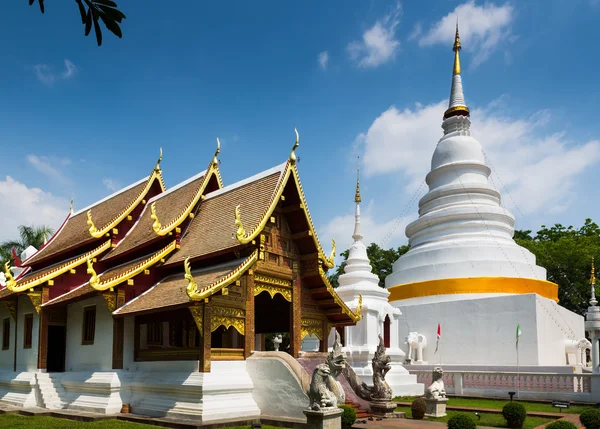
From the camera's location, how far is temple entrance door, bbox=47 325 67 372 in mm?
17750

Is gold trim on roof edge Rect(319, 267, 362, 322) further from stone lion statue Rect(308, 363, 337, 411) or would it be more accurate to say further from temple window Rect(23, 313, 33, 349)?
temple window Rect(23, 313, 33, 349)

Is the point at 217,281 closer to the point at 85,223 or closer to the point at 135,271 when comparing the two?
the point at 135,271

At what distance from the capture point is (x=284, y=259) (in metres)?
14.4

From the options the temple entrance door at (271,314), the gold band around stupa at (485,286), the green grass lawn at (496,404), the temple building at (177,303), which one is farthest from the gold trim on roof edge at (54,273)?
the gold band around stupa at (485,286)

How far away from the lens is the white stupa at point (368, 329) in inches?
766

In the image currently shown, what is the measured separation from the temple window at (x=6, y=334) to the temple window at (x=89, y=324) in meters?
4.22

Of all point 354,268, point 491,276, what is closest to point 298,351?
point 354,268

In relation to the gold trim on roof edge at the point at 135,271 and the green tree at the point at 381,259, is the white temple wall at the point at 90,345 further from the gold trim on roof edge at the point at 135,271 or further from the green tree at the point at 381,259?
the green tree at the point at 381,259

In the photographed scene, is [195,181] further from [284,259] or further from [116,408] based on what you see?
[116,408]

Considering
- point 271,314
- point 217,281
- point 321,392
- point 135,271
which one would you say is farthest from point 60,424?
point 271,314

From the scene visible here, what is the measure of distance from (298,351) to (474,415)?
14.7 feet

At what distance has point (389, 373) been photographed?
64.2 feet

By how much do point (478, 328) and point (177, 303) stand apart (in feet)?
48.1

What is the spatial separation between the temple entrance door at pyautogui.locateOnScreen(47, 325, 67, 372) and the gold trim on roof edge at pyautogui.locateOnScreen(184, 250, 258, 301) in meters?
7.94
